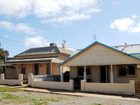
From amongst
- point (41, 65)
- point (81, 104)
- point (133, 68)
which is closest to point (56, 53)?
point (41, 65)

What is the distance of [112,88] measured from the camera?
2312cm

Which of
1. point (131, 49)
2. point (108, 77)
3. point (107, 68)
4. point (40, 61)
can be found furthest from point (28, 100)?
point (40, 61)

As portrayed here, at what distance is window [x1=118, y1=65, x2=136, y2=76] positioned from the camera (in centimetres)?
2622

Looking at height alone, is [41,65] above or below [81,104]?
above

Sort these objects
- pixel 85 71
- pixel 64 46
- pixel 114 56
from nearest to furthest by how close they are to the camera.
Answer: pixel 114 56
pixel 85 71
pixel 64 46

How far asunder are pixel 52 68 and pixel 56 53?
3.68 meters

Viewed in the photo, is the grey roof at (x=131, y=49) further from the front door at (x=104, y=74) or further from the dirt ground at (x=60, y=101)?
the dirt ground at (x=60, y=101)

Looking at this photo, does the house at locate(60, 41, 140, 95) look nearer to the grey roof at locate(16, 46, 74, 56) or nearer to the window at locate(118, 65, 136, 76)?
the window at locate(118, 65, 136, 76)

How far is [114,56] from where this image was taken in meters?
26.2

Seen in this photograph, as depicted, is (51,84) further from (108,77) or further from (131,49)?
(131,49)

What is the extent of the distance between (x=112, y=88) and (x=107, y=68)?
562 centimetres

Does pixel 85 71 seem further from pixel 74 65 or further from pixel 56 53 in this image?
pixel 56 53

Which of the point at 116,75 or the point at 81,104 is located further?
→ the point at 116,75

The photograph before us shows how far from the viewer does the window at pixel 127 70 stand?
26219 millimetres
